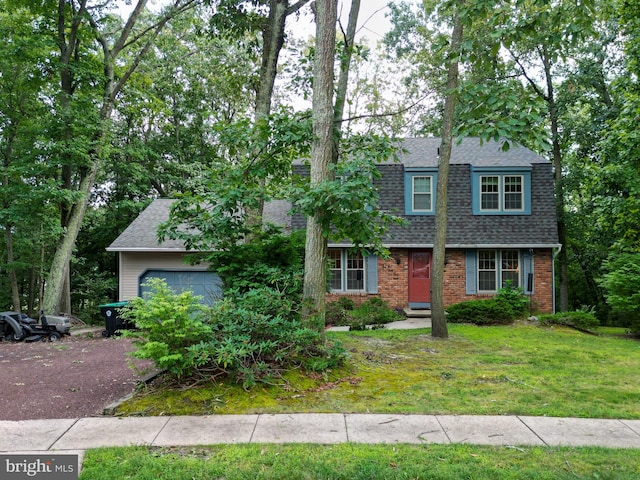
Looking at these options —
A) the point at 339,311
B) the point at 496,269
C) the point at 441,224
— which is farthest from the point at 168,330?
the point at 496,269

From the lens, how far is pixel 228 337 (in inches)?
228

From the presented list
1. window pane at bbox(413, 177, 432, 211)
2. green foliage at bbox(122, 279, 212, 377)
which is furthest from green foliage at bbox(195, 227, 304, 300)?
window pane at bbox(413, 177, 432, 211)

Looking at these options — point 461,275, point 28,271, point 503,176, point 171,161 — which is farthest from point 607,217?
point 28,271

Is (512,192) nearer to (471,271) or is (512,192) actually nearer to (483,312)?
(471,271)

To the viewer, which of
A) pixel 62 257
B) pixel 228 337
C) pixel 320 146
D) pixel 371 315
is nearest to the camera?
pixel 228 337

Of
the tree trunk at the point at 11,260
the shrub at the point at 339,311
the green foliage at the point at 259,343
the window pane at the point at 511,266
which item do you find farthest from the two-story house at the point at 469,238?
the tree trunk at the point at 11,260

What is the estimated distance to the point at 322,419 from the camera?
184 inches

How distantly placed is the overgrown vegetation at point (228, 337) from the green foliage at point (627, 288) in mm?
8543

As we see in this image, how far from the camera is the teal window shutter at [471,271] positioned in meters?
15.2

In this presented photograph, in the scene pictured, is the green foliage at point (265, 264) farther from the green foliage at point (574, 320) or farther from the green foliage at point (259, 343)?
the green foliage at point (574, 320)

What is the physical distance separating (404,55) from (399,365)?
20.7 metres

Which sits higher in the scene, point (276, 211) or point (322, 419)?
point (276, 211)

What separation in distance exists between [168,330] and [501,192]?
43.3 feet

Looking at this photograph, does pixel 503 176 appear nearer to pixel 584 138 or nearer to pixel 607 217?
pixel 607 217
